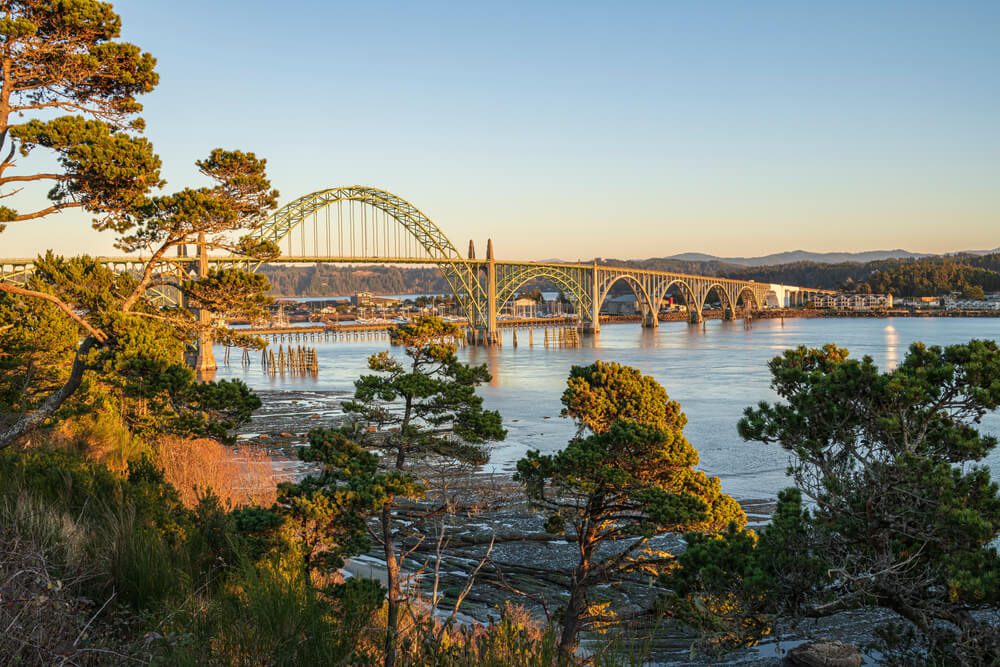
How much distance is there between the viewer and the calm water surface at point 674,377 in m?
23.8

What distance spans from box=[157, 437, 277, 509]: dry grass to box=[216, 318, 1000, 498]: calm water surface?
7737mm

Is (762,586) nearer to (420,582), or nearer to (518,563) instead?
(420,582)

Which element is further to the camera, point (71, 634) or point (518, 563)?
point (518, 563)

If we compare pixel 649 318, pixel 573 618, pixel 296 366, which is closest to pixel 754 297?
pixel 649 318

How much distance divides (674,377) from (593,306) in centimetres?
5011

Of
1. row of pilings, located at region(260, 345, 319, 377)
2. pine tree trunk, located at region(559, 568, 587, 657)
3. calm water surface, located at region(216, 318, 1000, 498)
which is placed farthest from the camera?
row of pilings, located at region(260, 345, 319, 377)

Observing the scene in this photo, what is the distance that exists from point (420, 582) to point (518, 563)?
2309 mm

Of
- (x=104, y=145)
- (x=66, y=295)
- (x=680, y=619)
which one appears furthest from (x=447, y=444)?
(x=66, y=295)

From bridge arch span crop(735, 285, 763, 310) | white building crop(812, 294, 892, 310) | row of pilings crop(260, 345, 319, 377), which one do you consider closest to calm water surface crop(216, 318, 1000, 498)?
row of pilings crop(260, 345, 319, 377)

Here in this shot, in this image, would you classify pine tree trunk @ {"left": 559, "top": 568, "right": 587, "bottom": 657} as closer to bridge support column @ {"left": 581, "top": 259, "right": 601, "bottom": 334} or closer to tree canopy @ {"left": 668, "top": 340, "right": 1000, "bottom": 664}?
tree canopy @ {"left": 668, "top": 340, "right": 1000, "bottom": 664}

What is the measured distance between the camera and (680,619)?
24.2 feet

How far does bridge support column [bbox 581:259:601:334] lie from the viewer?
96.4 meters

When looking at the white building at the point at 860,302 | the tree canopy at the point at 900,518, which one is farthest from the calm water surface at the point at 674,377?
the white building at the point at 860,302

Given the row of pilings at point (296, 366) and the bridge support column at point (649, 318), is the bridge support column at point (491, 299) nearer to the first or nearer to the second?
the row of pilings at point (296, 366)
